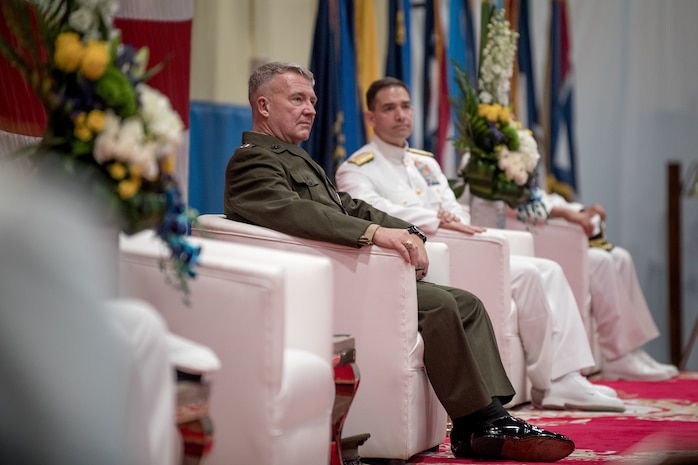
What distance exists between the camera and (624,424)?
11.7 feet

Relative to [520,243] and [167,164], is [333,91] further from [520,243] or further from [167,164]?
[167,164]

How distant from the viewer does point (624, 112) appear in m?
7.61

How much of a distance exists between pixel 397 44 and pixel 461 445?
2855mm

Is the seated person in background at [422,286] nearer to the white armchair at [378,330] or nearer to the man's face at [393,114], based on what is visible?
the white armchair at [378,330]

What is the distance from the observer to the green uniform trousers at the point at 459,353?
2.90 meters

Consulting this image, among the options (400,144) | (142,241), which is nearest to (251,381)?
(142,241)

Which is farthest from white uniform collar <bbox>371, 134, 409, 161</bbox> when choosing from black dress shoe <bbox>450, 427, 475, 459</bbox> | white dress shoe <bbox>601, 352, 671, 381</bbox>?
white dress shoe <bbox>601, 352, 671, 381</bbox>

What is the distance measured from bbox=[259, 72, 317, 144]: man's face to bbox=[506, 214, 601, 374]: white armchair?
208 centimetres

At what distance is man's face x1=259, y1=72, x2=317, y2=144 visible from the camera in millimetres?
3219

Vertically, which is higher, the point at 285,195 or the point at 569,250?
the point at 285,195

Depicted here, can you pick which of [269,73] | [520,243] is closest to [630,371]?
[520,243]

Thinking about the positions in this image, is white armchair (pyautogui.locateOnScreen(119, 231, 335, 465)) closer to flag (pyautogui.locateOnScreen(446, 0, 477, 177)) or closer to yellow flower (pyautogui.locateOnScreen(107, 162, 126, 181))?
yellow flower (pyautogui.locateOnScreen(107, 162, 126, 181))

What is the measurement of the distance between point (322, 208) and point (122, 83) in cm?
110

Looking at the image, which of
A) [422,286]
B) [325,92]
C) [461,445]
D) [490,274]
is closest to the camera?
[461,445]
